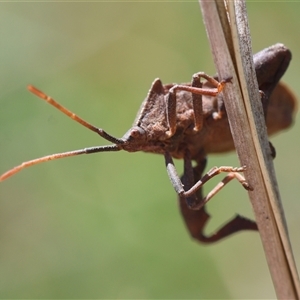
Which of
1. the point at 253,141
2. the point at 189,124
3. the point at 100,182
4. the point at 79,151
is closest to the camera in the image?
the point at 253,141

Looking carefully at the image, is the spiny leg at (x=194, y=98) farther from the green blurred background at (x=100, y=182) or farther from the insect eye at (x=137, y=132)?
the green blurred background at (x=100, y=182)

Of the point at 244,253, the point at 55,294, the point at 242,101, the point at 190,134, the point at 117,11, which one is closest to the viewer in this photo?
the point at 242,101

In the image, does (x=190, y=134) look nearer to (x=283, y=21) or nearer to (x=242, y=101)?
(x=242, y=101)

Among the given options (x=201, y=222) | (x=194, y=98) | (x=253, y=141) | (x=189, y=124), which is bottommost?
(x=201, y=222)

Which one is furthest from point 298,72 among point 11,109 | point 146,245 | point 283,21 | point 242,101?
point 242,101

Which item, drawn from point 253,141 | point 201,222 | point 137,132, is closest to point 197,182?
point 137,132

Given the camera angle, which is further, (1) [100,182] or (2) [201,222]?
(1) [100,182]

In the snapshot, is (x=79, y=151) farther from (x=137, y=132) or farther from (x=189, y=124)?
(x=189, y=124)

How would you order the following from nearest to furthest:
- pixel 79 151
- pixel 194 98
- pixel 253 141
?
1. pixel 253 141
2. pixel 79 151
3. pixel 194 98
